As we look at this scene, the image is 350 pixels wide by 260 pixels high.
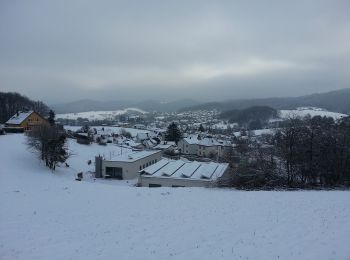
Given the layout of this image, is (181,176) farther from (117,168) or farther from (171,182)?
(117,168)

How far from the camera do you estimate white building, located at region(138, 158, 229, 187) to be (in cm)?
2694

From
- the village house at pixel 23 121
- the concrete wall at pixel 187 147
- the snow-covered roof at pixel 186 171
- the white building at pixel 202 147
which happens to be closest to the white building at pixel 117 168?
the snow-covered roof at pixel 186 171

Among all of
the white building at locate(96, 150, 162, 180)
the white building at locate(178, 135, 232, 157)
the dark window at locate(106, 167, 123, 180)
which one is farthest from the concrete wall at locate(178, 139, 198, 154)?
the dark window at locate(106, 167, 123, 180)

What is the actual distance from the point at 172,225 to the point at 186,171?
59.1ft

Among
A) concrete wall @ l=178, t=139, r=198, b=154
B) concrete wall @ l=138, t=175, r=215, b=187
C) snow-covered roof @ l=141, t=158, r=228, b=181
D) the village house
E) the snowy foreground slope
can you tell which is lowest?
concrete wall @ l=178, t=139, r=198, b=154

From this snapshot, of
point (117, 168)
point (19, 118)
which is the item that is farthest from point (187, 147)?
point (117, 168)

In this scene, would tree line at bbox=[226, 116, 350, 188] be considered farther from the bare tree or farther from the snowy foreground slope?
the bare tree

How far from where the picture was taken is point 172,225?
1133 cm

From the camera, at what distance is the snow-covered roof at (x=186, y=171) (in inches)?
1092

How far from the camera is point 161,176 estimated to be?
28188mm

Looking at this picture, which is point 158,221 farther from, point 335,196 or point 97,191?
point 335,196

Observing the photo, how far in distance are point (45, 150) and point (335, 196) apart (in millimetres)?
28165

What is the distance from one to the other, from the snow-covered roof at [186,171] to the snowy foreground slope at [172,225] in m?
9.60

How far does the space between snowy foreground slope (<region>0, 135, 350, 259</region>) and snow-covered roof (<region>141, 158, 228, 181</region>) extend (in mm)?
9598
